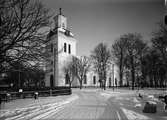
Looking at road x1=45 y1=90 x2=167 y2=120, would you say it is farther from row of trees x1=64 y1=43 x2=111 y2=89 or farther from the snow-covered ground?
row of trees x1=64 y1=43 x2=111 y2=89

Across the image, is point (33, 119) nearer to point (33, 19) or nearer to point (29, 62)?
point (29, 62)

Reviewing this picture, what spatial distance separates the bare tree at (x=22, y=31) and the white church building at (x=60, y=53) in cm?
103

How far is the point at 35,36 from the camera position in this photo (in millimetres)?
13648

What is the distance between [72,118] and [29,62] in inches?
199

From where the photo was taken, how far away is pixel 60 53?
17.2m

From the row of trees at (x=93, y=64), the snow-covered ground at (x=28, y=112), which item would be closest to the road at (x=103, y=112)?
the snow-covered ground at (x=28, y=112)

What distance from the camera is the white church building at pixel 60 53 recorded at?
1560 centimetres

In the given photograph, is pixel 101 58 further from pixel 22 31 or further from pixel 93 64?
pixel 22 31

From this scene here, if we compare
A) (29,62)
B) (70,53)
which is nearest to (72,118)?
(29,62)

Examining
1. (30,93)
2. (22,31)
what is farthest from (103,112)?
(30,93)

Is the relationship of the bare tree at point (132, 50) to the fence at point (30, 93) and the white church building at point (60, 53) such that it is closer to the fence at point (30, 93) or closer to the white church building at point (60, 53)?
the white church building at point (60, 53)

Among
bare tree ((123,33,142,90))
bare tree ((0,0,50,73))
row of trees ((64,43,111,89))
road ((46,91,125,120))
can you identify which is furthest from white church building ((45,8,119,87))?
bare tree ((123,33,142,90))

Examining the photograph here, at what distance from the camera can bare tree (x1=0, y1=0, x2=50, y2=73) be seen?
12641mm

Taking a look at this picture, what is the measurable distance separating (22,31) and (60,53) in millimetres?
4252
